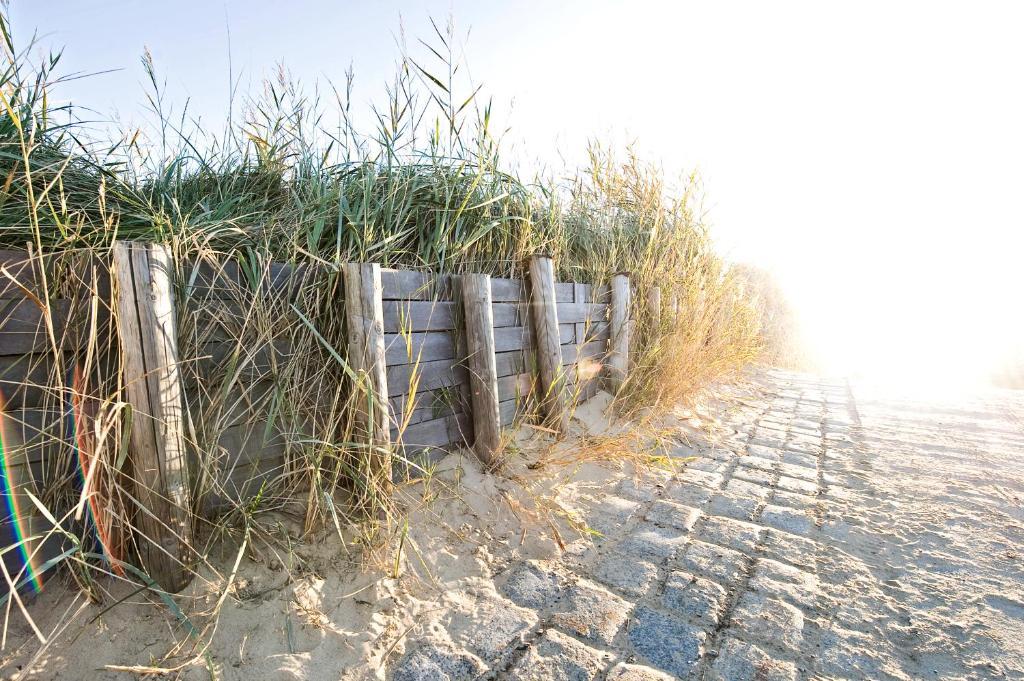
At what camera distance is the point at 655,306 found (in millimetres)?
4586

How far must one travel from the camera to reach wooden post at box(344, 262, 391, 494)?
2.22 metres

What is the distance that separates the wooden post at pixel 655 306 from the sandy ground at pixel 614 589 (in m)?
1.52

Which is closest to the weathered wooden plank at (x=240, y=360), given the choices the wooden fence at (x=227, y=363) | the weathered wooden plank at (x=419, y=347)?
the wooden fence at (x=227, y=363)

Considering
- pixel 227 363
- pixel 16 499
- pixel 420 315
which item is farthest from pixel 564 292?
pixel 16 499

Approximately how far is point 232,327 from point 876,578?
2.77 metres

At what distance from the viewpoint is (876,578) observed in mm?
2135

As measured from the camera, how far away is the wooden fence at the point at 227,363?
167cm

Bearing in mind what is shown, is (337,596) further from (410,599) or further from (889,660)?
(889,660)

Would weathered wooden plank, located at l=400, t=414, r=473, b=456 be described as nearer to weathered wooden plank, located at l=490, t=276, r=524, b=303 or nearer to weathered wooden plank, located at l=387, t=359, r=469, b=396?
weathered wooden plank, located at l=387, t=359, r=469, b=396

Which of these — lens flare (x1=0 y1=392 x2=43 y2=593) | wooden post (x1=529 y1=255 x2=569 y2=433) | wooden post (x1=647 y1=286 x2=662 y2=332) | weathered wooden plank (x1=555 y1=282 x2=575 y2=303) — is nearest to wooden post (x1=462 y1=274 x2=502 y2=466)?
wooden post (x1=529 y1=255 x2=569 y2=433)

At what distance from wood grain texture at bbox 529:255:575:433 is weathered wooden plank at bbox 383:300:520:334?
0.34 meters

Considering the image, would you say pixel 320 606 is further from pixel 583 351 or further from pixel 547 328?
pixel 583 351

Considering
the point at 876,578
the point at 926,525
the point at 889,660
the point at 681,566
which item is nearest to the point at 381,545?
the point at 681,566

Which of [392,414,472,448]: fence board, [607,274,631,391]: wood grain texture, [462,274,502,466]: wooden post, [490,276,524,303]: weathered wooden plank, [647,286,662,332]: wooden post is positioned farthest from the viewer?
[647,286,662,332]: wooden post
